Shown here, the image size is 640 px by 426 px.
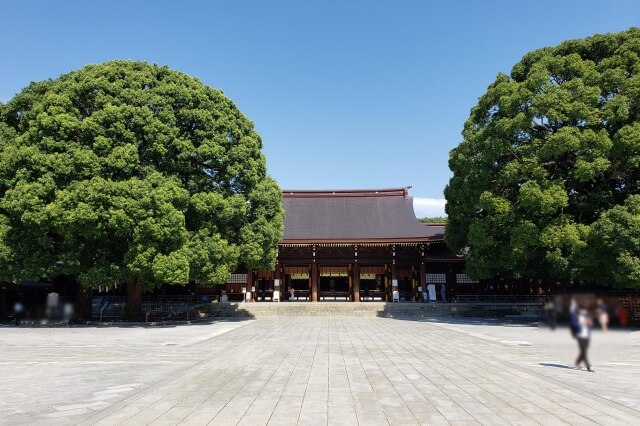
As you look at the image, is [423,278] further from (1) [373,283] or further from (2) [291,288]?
(1) [373,283]

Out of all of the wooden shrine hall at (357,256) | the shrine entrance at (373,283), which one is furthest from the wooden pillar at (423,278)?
the shrine entrance at (373,283)

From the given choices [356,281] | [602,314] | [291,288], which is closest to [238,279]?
[291,288]

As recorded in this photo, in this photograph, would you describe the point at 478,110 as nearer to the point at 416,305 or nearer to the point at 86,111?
the point at 416,305

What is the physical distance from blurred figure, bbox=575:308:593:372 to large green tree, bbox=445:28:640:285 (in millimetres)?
17354

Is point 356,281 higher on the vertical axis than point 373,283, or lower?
higher

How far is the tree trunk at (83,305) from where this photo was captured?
880 inches

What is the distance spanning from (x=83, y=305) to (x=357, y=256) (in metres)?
17.6

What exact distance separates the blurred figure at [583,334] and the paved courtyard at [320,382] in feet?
0.19

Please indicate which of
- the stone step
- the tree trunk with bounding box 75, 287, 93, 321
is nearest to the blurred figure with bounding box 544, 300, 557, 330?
the stone step

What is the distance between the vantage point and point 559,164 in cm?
2053

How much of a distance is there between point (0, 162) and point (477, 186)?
23775 mm

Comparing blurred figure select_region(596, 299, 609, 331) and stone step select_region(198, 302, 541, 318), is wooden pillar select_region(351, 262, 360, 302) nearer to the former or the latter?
stone step select_region(198, 302, 541, 318)

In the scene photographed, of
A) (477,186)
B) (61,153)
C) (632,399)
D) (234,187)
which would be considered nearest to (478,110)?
(477,186)

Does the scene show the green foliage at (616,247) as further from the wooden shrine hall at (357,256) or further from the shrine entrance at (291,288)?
the shrine entrance at (291,288)
